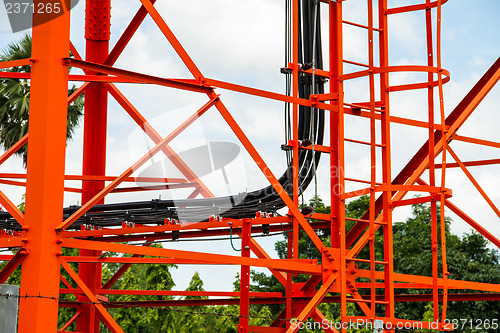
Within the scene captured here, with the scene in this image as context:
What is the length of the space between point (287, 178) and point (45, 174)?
4.21 m

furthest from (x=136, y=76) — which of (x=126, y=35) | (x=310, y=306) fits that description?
(x=126, y=35)

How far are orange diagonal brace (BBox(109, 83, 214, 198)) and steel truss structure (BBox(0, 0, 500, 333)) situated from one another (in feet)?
0.11

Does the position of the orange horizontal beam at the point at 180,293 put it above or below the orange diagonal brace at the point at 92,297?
above

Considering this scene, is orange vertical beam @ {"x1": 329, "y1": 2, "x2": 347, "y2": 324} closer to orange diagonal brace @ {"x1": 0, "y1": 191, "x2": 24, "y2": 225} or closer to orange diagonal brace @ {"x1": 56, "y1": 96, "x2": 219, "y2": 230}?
orange diagonal brace @ {"x1": 56, "y1": 96, "x2": 219, "y2": 230}

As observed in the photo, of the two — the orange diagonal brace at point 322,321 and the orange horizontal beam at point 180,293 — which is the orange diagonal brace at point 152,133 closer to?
the orange horizontal beam at point 180,293

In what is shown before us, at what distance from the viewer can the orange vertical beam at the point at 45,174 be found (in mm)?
8406

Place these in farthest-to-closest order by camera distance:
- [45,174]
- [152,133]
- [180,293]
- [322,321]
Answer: [152,133]
[180,293]
[322,321]
[45,174]

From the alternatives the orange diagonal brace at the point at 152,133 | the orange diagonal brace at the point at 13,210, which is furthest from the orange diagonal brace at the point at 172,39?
the orange diagonal brace at the point at 152,133

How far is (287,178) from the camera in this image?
11703 millimetres

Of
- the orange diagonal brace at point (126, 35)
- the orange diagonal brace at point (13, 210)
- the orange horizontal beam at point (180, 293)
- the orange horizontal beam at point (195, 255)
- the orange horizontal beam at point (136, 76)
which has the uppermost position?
→ the orange diagonal brace at point (126, 35)

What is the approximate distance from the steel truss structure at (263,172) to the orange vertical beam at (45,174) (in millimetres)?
11

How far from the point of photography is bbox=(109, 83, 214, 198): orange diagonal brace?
14.8m

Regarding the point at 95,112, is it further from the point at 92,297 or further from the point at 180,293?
the point at 92,297

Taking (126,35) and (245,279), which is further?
(126,35)
